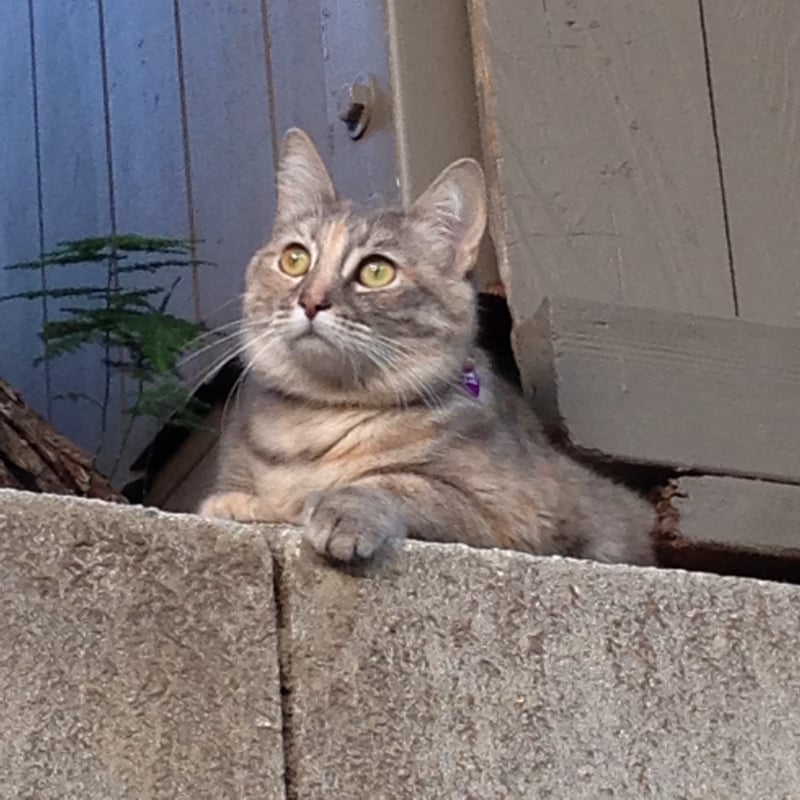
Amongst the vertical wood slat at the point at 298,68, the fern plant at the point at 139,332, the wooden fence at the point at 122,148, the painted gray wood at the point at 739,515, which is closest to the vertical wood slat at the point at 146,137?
the wooden fence at the point at 122,148

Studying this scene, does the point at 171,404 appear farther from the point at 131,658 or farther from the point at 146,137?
the point at 131,658

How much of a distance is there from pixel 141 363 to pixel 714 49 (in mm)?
965

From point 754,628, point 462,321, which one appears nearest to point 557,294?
point 462,321

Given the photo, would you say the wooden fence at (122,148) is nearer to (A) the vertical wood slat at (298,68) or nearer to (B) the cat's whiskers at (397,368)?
(A) the vertical wood slat at (298,68)

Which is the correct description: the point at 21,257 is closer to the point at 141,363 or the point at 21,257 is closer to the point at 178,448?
the point at 178,448

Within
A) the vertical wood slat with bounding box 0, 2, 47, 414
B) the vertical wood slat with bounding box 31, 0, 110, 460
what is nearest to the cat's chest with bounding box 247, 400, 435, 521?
the vertical wood slat with bounding box 31, 0, 110, 460

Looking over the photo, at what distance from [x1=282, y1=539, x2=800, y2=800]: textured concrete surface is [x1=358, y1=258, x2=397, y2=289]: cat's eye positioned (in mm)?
564

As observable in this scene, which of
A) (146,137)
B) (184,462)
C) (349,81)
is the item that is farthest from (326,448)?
(146,137)

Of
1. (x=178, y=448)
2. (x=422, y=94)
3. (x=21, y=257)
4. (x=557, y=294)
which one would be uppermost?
(x=422, y=94)

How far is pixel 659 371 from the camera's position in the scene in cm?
192

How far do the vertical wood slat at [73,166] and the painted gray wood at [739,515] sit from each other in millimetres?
1385

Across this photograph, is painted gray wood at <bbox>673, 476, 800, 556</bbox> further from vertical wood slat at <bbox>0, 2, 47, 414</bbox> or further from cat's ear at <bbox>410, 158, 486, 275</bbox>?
vertical wood slat at <bbox>0, 2, 47, 414</bbox>

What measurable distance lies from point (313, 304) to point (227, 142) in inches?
36.8

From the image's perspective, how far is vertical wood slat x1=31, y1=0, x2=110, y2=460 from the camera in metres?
2.96
